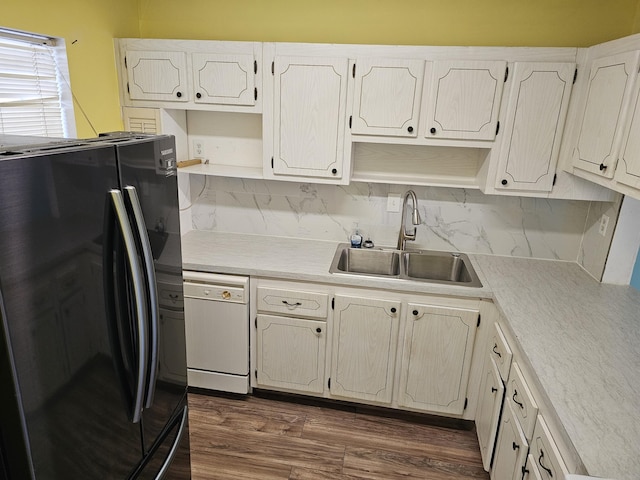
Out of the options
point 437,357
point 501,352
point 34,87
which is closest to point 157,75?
point 34,87

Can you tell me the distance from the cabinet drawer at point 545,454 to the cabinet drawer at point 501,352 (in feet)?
1.37

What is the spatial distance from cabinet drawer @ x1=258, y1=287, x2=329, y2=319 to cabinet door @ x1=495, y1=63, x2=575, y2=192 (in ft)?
3.93

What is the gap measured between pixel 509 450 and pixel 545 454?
1.44 ft

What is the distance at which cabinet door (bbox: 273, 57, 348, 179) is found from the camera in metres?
Result: 2.38

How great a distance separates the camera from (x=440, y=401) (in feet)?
8.21

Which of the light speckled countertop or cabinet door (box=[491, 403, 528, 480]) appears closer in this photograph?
the light speckled countertop

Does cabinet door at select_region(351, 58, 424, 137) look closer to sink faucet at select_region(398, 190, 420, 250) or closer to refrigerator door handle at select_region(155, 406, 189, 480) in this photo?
sink faucet at select_region(398, 190, 420, 250)

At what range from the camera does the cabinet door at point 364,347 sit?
2428mm

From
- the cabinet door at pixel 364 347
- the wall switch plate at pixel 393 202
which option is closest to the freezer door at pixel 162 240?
the cabinet door at pixel 364 347

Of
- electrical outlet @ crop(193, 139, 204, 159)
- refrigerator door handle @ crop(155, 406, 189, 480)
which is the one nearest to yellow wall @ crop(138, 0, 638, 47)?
electrical outlet @ crop(193, 139, 204, 159)

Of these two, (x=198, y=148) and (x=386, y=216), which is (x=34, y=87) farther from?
(x=386, y=216)

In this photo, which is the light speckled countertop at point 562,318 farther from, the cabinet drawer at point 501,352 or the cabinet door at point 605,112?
the cabinet door at point 605,112

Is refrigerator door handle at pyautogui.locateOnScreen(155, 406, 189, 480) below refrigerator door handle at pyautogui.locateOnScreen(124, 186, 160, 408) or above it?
below

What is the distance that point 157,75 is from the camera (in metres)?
2.53
